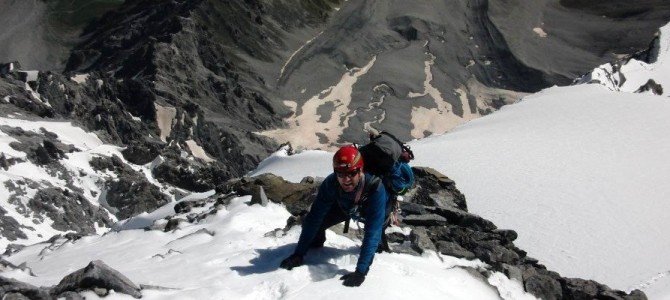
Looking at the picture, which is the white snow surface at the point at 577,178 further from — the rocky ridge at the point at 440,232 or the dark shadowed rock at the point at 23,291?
the dark shadowed rock at the point at 23,291

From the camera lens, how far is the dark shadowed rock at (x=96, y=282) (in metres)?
7.66

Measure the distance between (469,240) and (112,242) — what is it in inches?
257

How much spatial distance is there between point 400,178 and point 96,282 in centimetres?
432

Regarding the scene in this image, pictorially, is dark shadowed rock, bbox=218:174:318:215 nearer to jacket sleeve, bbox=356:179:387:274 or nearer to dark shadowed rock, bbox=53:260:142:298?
jacket sleeve, bbox=356:179:387:274

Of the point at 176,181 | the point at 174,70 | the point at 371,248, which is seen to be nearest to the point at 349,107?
the point at 174,70

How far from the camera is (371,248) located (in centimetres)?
863

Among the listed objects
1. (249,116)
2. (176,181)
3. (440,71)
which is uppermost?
(440,71)

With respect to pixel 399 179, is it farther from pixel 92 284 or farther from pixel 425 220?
pixel 92 284

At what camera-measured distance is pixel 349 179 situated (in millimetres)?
8461

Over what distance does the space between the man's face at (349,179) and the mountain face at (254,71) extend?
143ft

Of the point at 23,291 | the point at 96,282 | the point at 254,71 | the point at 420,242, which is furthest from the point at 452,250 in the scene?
the point at 254,71

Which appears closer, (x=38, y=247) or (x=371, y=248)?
(x=371, y=248)

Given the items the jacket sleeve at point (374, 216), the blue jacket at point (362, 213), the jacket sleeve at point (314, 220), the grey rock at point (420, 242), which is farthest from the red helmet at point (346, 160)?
the grey rock at point (420, 242)

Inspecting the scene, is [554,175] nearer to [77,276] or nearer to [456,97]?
[77,276]
